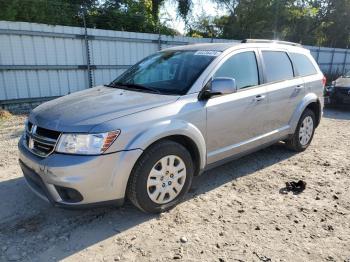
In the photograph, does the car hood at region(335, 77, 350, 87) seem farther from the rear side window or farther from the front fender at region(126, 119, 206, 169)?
the front fender at region(126, 119, 206, 169)

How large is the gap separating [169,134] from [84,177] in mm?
925

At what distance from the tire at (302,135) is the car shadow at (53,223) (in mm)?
1736

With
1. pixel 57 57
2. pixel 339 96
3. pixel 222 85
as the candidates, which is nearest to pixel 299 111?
pixel 222 85

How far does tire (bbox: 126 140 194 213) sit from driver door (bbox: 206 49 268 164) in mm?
445

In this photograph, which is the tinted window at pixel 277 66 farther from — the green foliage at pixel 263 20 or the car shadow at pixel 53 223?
the green foliage at pixel 263 20

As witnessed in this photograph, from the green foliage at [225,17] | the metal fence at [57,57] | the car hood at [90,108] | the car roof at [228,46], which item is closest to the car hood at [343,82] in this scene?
the car roof at [228,46]

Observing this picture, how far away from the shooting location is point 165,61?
4.30m

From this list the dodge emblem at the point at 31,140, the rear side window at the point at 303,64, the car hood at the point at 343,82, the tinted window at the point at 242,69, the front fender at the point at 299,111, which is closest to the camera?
the dodge emblem at the point at 31,140

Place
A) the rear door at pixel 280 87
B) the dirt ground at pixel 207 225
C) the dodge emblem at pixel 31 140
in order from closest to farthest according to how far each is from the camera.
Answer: the dirt ground at pixel 207 225
the dodge emblem at pixel 31 140
the rear door at pixel 280 87

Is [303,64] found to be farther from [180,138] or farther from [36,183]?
[36,183]

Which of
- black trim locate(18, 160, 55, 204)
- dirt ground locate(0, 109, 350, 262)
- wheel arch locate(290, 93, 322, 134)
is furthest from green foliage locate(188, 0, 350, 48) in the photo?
black trim locate(18, 160, 55, 204)

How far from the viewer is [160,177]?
333 cm

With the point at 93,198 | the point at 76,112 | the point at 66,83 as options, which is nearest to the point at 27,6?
the point at 66,83

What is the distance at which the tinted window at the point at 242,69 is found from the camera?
12.9 ft
